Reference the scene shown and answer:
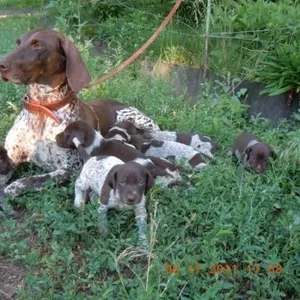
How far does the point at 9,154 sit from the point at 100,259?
1.95 metres

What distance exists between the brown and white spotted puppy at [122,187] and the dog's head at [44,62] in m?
1.06

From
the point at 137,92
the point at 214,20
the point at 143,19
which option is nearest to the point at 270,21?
the point at 214,20

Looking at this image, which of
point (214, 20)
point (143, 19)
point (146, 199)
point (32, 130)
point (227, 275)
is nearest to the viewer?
point (227, 275)

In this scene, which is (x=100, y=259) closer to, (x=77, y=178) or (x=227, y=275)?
(x=227, y=275)

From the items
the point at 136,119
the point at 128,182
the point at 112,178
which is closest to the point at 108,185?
the point at 112,178

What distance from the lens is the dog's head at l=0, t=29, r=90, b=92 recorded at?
5531mm

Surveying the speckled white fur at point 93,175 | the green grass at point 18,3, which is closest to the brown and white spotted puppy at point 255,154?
the speckled white fur at point 93,175

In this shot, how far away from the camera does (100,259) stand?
433cm

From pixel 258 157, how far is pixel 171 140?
102 centimetres

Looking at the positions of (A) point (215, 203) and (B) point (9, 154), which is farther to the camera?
(B) point (9, 154)

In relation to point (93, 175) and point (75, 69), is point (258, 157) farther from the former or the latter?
point (75, 69)

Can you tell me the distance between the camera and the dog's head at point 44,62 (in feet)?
18.1

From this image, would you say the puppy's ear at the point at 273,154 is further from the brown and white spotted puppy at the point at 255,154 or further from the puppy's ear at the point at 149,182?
the puppy's ear at the point at 149,182

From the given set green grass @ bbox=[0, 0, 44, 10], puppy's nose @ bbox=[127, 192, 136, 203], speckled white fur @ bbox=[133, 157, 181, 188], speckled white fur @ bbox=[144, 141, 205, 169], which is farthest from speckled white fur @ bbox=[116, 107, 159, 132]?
green grass @ bbox=[0, 0, 44, 10]
